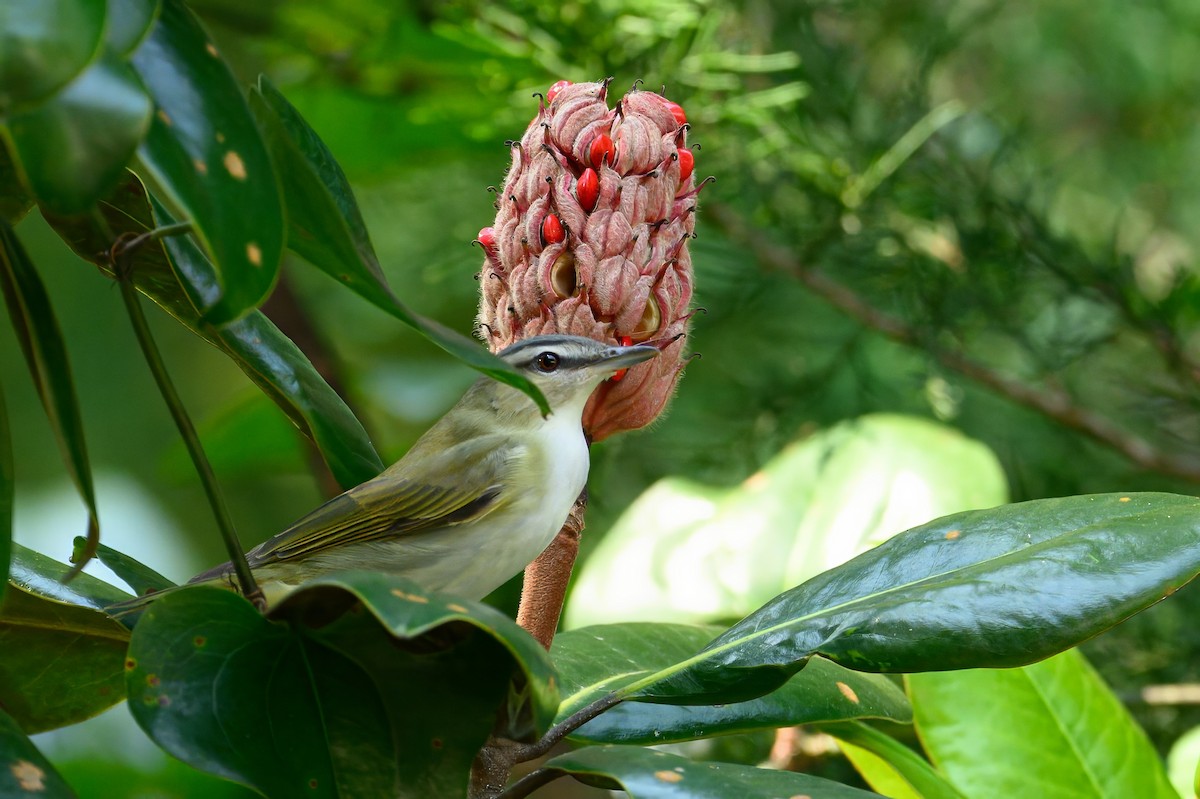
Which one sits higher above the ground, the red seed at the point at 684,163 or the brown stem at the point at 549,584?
the red seed at the point at 684,163

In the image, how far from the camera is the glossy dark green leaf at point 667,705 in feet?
3.00

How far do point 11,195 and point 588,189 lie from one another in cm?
45

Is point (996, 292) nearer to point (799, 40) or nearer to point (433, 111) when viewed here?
point (799, 40)

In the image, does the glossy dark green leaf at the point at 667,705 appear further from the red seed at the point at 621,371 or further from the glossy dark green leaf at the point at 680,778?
the red seed at the point at 621,371

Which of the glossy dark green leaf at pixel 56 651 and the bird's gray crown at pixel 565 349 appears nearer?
the glossy dark green leaf at pixel 56 651

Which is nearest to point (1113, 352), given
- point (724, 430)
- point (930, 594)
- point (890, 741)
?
point (724, 430)

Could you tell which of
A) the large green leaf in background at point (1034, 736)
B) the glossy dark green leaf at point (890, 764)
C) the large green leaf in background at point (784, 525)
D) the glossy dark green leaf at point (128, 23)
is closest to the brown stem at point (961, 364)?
the large green leaf in background at point (784, 525)

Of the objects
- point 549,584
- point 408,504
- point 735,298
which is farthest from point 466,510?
point 735,298

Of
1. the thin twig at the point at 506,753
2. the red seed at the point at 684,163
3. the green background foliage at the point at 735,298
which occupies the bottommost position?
the thin twig at the point at 506,753

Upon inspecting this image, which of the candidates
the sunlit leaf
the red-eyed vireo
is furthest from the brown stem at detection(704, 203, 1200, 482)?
the red-eyed vireo

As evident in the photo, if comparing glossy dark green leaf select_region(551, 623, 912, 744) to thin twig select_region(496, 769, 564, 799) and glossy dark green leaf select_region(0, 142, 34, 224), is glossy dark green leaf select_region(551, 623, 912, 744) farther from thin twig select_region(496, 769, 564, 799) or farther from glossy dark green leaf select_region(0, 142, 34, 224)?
glossy dark green leaf select_region(0, 142, 34, 224)

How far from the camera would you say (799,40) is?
2461mm

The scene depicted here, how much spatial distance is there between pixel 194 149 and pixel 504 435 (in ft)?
2.12

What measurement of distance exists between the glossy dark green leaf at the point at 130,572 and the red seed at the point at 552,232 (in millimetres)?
412
